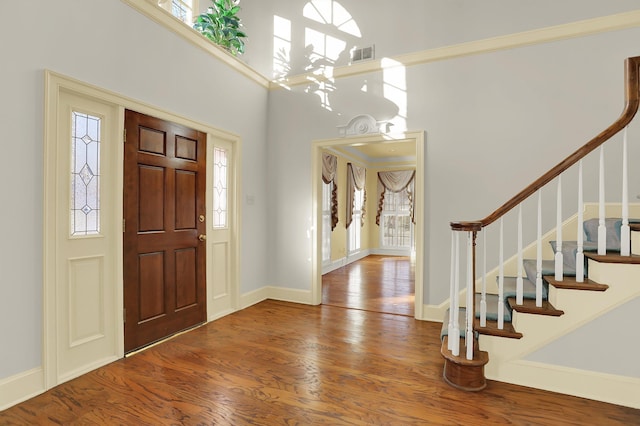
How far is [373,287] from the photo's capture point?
212 inches

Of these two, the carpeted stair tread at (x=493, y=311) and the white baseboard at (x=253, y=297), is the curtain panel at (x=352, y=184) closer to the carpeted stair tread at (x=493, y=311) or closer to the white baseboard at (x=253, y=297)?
the white baseboard at (x=253, y=297)

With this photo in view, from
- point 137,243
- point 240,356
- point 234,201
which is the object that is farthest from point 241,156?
point 240,356

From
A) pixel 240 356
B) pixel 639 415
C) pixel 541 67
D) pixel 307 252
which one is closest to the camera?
pixel 639 415

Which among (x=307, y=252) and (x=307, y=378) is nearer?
(x=307, y=378)

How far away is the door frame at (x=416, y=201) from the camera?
12.3 ft

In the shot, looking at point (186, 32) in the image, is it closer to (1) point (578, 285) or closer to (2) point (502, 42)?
(2) point (502, 42)

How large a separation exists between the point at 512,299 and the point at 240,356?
7.57 feet

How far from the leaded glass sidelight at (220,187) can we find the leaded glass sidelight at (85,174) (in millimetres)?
1318

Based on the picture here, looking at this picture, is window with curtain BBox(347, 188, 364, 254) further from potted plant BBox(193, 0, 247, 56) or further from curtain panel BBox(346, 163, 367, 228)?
potted plant BBox(193, 0, 247, 56)

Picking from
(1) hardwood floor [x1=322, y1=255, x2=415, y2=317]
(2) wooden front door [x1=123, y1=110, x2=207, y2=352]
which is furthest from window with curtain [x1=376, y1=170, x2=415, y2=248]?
(2) wooden front door [x1=123, y1=110, x2=207, y2=352]

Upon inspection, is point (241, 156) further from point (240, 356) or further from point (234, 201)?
point (240, 356)

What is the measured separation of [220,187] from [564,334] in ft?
11.6

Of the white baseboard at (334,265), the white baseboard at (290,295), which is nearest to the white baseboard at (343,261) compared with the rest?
the white baseboard at (334,265)

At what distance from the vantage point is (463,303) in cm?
352
